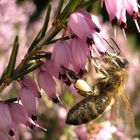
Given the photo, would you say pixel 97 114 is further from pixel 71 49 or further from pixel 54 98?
pixel 71 49

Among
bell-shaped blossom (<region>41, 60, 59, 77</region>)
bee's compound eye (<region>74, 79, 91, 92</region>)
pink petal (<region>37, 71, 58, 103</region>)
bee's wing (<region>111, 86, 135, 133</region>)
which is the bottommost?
bee's wing (<region>111, 86, 135, 133</region>)

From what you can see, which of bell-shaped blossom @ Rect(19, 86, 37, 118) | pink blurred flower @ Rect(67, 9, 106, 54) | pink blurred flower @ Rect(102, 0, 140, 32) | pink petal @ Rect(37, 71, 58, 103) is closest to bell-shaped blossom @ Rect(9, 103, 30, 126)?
bell-shaped blossom @ Rect(19, 86, 37, 118)

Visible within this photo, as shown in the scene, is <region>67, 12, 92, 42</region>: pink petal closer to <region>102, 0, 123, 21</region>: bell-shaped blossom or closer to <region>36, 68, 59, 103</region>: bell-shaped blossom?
<region>102, 0, 123, 21</region>: bell-shaped blossom

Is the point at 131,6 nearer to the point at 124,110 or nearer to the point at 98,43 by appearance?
the point at 98,43

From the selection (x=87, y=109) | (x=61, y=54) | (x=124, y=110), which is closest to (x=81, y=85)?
(x=87, y=109)

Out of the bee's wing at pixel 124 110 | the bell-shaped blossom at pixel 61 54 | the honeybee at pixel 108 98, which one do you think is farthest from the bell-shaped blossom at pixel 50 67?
the bee's wing at pixel 124 110

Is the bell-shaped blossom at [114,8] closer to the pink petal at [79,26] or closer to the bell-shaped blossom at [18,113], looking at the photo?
the pink petal at [79,26]

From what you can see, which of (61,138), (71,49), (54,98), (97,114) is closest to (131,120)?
(97,114)
